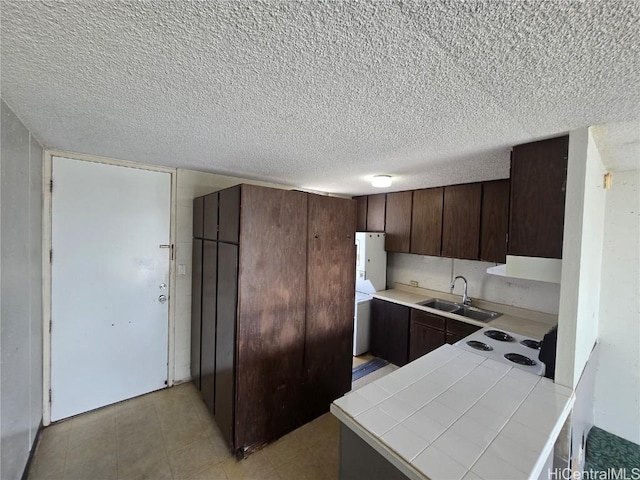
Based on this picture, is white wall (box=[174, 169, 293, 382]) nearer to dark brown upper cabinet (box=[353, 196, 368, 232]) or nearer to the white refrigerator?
the white refrigerator

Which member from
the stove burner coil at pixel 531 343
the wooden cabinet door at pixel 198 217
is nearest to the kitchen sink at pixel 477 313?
the stove burner coil at pixel 531 343

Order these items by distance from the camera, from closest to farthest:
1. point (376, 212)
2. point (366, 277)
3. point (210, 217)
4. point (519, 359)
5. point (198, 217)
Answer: point (519, 359) < point (210, 217) < point (198, 217) < point (366, 277) < point (376, 212)

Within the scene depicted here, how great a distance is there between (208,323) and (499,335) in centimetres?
257

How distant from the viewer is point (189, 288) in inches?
113

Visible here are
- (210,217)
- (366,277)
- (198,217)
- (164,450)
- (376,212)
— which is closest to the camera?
(164,450)

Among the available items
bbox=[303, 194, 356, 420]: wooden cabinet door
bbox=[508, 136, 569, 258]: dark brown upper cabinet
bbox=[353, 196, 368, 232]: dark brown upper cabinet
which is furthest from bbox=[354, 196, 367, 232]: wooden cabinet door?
bbox=[508, 136, 569, 258]: dark brown upper cabinet

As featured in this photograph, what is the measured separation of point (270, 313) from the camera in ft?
6.66

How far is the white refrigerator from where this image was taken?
3.51 metres

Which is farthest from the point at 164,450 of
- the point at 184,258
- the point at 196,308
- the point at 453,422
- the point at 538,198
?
the point at 538,198

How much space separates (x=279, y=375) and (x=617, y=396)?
2.80 metres

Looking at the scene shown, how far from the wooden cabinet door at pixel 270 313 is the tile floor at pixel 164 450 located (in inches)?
6.9

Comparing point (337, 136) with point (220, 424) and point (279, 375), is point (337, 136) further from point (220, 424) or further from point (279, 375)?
point (220, 424)

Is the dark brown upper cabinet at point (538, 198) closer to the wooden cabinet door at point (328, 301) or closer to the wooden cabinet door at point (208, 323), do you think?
the wooden cabinet door at point (328, 301)

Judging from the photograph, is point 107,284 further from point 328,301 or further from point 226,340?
point 328,301
